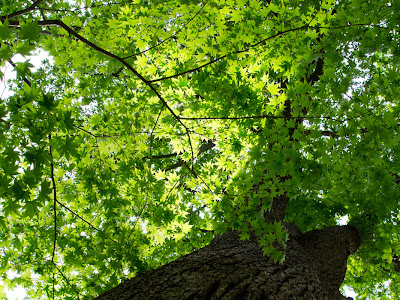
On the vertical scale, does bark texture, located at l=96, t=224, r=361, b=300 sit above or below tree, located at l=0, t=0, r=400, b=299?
below

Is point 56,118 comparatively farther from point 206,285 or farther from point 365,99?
point 365,99

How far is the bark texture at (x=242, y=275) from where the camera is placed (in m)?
2.12

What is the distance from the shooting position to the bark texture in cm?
212

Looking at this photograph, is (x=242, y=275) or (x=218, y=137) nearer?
(x=242, y=275)

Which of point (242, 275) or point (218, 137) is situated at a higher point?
point (218, 137)

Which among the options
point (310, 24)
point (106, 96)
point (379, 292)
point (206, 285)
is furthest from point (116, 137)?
point (379, 292)

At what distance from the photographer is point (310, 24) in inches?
110

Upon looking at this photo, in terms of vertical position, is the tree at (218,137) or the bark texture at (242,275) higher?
the tree at (218,137)

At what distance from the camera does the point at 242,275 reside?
2.48 meters

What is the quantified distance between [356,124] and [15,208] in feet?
9.43

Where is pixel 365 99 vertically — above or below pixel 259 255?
above

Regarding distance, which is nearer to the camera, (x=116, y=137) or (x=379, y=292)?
(x=116, y=137)

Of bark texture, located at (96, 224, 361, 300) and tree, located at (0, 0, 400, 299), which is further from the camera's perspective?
tree, located at (0, 0, 400, 299)

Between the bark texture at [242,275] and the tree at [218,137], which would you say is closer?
the bark texture at [242,275]
